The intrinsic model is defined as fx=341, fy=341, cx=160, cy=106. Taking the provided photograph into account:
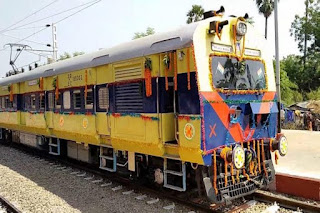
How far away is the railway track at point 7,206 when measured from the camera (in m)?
6.62

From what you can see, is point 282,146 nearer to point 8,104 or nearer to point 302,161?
point 302,161

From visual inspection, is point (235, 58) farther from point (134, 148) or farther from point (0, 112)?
point (0, 112)

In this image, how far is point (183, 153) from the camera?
230 inches

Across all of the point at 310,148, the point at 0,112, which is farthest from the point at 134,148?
the point at 0,112

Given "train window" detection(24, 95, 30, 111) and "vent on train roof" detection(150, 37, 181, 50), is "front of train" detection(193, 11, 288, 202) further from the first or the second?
"train window" detection(24, 95, 30, 111)

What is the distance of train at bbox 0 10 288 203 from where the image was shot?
572 cm

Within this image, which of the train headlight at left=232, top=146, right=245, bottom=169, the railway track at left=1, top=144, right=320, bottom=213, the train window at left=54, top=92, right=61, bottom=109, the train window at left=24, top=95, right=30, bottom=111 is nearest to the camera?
the train headlight at left=232, top=146, right=245, bottom=169

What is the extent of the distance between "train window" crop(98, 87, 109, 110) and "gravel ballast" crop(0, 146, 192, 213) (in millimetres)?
1938

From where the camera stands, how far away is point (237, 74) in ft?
20.9

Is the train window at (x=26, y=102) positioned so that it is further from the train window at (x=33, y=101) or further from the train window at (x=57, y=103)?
the train window at (x=57, y=103)

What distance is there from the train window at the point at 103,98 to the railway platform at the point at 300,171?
13.6ft

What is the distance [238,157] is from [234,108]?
36.6 inches

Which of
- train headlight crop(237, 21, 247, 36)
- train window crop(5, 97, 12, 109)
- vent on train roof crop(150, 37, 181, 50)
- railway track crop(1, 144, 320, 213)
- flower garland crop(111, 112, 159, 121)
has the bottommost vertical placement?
railway track crop(1, 144, 320, 213)

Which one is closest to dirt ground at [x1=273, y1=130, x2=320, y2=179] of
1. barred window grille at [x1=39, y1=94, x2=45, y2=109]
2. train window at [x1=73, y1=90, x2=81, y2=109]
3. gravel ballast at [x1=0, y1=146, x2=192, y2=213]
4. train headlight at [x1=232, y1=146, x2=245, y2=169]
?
train headlight at [x1=232, y1=146, x2=245, y2=169]
